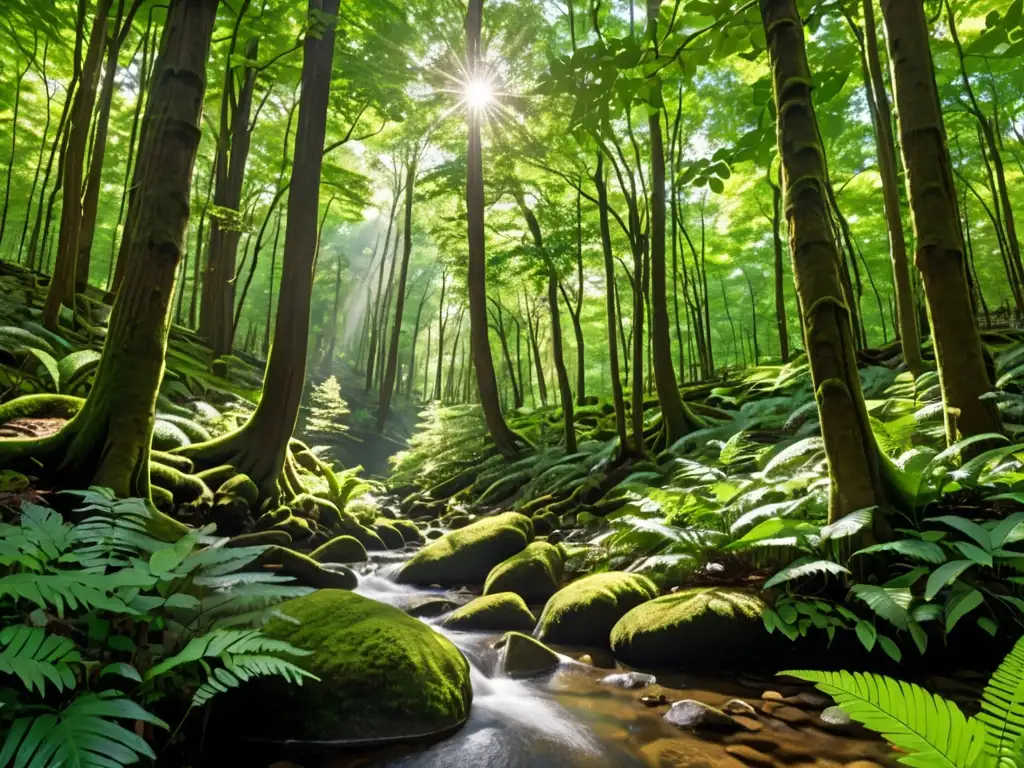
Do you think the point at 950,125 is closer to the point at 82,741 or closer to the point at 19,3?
the point at 82,741

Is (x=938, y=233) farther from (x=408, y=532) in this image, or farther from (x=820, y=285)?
(x=408, y=532)

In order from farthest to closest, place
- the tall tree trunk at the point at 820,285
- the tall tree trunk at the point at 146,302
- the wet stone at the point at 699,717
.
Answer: the tall tree trunk at the point at 146,302 < the tall tree trunk at the point at 820,285 < the wet stone at the point at 699,717

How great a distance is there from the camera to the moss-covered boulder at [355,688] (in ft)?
8.96

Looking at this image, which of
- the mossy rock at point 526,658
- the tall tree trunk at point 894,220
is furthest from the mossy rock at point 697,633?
the tall tree trunk at point 894,220

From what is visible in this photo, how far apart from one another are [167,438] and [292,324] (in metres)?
2.26

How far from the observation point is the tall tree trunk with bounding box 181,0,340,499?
7254mm

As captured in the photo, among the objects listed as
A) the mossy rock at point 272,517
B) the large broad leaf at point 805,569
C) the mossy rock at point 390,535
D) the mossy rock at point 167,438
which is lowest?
the mossy rock at point 390,535

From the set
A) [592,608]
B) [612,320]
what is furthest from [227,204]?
[592,608]

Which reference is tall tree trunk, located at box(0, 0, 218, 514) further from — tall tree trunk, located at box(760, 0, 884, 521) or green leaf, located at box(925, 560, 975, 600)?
green leaf, located at box(925, 560, 975, 600)

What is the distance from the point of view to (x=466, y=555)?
7.07m

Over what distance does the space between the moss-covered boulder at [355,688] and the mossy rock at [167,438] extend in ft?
15.6

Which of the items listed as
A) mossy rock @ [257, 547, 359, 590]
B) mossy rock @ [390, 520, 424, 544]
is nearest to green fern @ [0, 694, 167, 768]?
mossy rock @ [257, 547, 359, 590]

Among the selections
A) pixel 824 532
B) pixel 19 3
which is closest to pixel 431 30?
pixel 19 3

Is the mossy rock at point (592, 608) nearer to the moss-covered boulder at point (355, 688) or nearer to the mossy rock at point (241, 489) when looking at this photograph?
the moss-covered boulder at point (355, 688)
